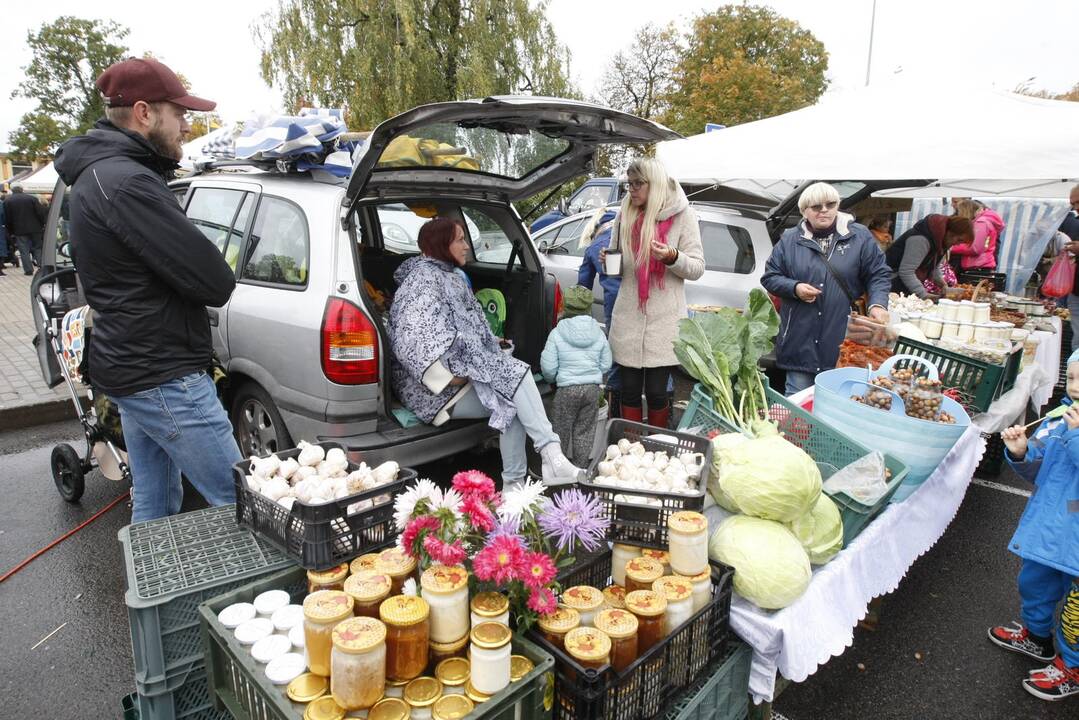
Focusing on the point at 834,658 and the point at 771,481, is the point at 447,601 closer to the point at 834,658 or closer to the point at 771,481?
the point at 771,481

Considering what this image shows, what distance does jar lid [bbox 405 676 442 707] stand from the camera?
136 cm

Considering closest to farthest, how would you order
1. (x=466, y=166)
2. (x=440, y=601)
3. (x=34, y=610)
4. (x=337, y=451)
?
(x=440, y=601) < (x=337, y=451) < (x=34, y=610) < (x=466, y=166)

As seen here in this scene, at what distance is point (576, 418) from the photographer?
163 inches

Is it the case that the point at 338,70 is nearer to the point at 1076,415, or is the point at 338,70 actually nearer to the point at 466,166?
the point at 466,166

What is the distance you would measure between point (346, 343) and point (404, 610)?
1.94 metres

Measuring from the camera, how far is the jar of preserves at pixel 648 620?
1634 millimetres

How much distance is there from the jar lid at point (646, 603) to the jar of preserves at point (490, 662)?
42 cm

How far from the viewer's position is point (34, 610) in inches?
119

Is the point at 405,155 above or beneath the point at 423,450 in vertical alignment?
above

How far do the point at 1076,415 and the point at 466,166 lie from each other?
3260 millimetres

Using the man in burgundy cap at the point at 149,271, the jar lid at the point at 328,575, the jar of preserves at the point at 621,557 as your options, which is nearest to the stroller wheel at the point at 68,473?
the man in burgundy cap at the point at 149,271

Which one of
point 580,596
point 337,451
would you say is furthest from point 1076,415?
point 337,451

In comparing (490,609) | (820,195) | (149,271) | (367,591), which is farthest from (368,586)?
(820,195)

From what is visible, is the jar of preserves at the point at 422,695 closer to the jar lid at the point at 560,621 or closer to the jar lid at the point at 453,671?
the jar lid at the point at 453,671
